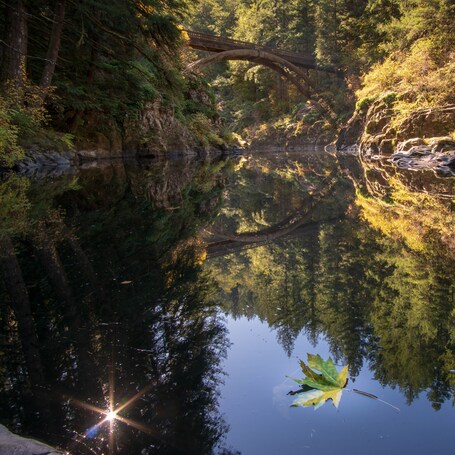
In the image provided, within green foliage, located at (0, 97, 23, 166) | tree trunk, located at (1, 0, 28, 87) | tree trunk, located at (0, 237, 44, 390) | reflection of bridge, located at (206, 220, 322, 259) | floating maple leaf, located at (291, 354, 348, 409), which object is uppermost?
tree trunk, located at (1, 0, 28, 87)

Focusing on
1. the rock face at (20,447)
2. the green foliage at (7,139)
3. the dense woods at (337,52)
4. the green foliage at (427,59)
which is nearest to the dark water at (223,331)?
the rock face at (20,447)

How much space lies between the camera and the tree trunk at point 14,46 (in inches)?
443

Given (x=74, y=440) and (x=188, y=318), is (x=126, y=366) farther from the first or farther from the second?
(x=188, y=318)

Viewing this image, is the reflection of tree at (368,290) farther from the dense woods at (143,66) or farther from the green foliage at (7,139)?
the dense woods at (143,66)

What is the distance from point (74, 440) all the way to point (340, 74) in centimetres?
4097

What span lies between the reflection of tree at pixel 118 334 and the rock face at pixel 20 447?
12cm

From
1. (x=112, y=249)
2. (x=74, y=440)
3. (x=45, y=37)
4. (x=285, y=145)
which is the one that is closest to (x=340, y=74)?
(x=285, y=145)

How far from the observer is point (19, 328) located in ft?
7.52

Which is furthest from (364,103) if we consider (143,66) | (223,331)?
(223,331)

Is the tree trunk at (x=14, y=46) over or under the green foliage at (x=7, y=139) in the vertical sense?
over

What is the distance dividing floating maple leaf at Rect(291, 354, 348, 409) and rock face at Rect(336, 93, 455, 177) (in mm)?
9543

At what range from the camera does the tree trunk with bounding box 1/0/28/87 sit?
11.2 m

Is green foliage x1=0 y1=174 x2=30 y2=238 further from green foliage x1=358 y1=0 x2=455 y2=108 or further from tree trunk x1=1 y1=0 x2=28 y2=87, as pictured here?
green foliage x1=358 y1=0 x2=455 y2=108

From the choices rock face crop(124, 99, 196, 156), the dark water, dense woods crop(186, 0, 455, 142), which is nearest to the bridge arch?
dense woods crop(186, 0, 455, 142)
